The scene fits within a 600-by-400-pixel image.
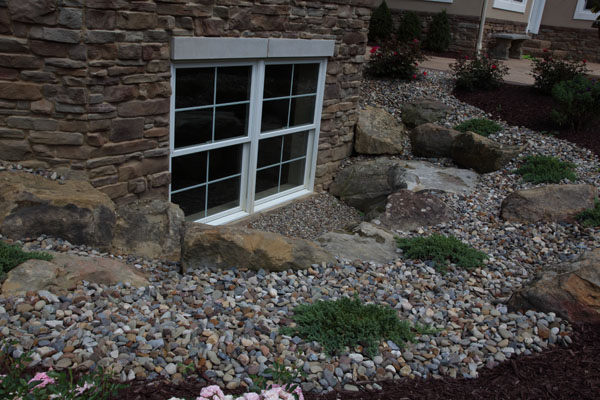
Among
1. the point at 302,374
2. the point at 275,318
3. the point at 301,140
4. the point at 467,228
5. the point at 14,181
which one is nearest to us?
the point at 302,374

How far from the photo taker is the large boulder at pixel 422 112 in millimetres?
8422

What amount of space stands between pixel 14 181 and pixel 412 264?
319 cm

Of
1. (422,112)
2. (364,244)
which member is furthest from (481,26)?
(364,244)

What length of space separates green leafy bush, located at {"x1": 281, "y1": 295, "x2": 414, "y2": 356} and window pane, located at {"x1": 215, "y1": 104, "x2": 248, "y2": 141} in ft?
9.47

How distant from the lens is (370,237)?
4.86 metres

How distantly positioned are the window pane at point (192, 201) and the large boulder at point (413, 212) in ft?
6.16

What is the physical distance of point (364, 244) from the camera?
469 cm

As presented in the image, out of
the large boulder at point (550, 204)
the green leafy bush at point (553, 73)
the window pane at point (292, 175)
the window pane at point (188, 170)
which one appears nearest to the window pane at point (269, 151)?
the window pane at point (292, 175)

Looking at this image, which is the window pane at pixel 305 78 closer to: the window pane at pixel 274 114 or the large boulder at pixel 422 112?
the window pane at pixel 274 114

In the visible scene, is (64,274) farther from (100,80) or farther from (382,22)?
(382,22)

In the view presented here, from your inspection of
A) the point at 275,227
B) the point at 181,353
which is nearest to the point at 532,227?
the point at 275,227

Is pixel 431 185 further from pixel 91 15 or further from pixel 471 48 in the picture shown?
pixel 471 48

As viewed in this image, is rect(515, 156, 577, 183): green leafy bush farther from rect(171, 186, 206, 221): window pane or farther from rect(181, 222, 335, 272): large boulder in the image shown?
rect(171, 186, 206, 221): window pane

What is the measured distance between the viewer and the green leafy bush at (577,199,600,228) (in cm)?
498
